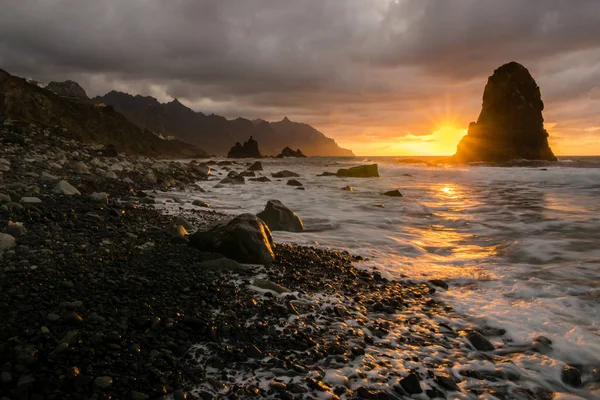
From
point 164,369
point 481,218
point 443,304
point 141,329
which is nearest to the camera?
point 164,369

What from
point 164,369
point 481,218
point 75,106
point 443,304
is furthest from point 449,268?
point 75,106

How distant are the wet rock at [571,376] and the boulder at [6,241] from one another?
21.9ft

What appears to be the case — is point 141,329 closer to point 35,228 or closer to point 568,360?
point 35,228

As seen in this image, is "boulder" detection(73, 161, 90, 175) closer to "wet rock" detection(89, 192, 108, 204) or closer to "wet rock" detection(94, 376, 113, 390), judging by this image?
"wet rock" detection(89, 192, 108, 204)

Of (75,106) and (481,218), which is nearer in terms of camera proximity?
(481,218)

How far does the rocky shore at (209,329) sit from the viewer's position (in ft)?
8.86

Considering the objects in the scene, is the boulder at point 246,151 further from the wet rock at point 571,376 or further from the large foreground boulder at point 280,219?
the wet rock at point 571,376

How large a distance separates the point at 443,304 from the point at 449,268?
1.96 meters

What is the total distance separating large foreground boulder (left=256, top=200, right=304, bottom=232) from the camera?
8.87 metres

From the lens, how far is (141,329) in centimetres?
325

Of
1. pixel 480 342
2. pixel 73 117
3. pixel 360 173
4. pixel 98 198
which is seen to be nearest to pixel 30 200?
pixel 98 198

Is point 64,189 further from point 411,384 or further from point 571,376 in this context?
point 571,376

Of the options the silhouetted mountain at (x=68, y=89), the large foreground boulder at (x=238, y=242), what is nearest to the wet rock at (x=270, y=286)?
the large foreground boulder at (x=238, y=242)

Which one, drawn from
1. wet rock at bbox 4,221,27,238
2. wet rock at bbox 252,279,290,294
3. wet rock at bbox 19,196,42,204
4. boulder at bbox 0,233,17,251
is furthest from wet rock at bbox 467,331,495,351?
wet rock at bbox 19,196,42,204
